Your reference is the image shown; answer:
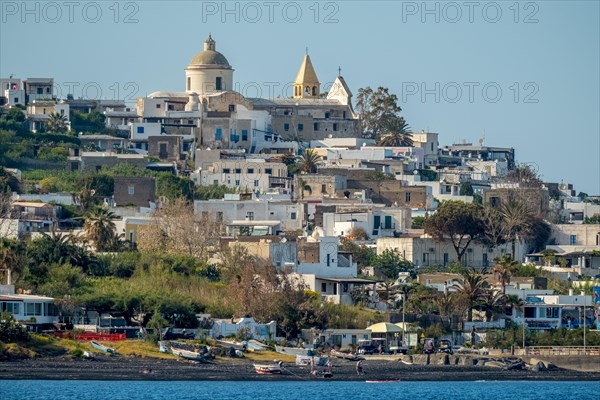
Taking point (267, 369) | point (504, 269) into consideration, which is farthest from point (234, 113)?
point (267, 369)

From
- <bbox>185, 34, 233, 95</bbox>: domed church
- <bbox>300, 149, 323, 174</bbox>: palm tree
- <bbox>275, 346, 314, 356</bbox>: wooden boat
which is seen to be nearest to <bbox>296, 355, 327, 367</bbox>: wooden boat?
<bbox>275, 346, 314, 356</bbox>: wooden boat

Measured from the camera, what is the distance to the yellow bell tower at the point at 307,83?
12619 centimetres

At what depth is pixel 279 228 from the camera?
94.4 meters

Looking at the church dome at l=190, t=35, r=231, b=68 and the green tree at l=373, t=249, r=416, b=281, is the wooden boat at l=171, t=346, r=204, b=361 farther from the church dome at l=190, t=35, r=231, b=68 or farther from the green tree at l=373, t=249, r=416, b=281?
the church dome at l=190, t=35, r=231, b=68

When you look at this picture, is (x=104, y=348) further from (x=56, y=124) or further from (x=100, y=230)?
(x=56, y=124)

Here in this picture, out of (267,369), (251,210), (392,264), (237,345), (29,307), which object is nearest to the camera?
(267,369)

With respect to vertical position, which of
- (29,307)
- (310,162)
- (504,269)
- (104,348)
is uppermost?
(310,162)

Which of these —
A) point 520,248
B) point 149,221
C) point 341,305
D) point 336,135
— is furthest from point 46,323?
point 336,135

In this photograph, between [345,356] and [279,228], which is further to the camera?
[279,228]

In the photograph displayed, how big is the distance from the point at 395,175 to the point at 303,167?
19.8 ft

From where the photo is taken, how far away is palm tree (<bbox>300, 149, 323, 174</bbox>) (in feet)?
354

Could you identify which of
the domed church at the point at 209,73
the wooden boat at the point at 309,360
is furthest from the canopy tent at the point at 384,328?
the domed church at the point at 209,73

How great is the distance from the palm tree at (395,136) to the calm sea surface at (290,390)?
44970mm

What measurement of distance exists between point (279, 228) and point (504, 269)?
43.0ft
